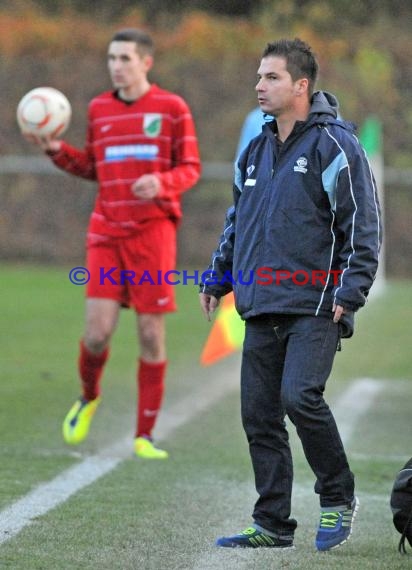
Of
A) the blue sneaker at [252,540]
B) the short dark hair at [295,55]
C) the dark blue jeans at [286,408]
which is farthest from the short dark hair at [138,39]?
the blue sneaker at [252,540]

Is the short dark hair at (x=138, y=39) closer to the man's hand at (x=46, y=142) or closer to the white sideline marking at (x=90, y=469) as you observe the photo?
the man's hand at (x=46, y=142)

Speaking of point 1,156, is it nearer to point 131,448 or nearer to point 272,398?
point 131,448

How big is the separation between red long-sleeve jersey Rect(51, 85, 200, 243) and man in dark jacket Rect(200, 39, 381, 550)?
2.01m

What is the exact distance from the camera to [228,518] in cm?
539

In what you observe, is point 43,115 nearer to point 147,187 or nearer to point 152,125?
point 152,125

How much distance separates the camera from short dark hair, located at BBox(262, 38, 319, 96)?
4957 mm

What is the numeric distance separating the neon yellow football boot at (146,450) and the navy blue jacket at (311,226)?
2.10 m

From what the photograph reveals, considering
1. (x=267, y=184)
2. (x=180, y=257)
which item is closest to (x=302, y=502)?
(x=267, y=184)

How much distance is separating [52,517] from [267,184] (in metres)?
1.56

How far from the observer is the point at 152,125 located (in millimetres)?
7059

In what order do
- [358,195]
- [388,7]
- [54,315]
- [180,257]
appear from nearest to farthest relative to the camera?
[358,195], [54,315], [180,257], [388,7]

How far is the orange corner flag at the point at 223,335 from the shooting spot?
10.1 m

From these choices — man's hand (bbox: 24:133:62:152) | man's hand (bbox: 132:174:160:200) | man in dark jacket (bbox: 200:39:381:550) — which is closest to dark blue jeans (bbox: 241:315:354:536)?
man in dark jacket (bbox: 200:39:381:550)

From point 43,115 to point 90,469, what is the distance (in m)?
2.07
